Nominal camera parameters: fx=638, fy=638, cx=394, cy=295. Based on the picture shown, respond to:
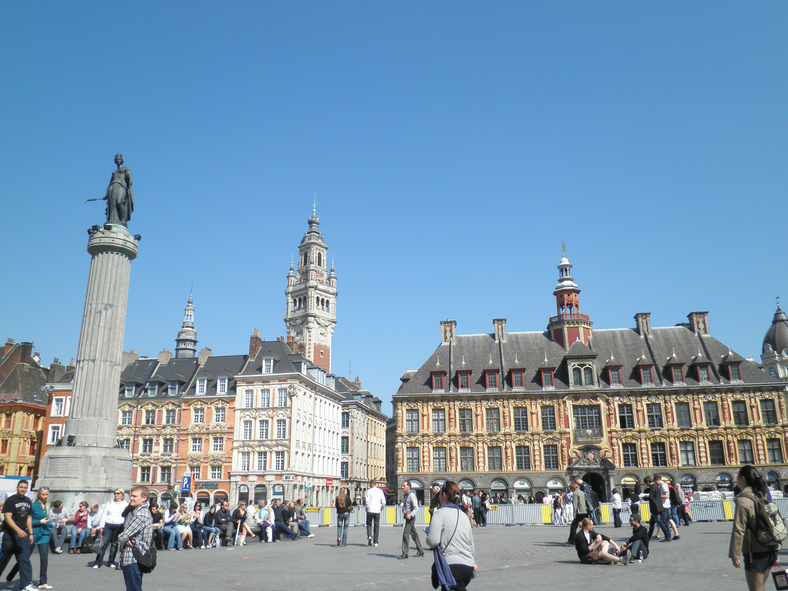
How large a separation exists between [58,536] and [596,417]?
135ft

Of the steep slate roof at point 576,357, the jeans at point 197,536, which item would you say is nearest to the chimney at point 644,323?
the steep slate roof at point 576,357

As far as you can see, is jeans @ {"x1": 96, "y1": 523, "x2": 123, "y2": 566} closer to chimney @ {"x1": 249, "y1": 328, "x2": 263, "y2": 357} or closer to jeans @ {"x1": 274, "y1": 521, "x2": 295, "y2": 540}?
jeans @ {"x1": 274, "y1": 521, "x2": 295, "y2": 540}

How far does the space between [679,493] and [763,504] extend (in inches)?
691

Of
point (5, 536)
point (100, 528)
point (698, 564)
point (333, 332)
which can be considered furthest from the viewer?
point (333, 332)

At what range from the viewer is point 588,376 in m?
50.5

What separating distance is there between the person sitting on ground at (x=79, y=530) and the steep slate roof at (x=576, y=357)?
35.9 meters

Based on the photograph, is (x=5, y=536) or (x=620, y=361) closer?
(x=5, y=536)

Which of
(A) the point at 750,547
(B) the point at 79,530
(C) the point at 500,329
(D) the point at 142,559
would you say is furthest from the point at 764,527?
(C) the point at 500,329

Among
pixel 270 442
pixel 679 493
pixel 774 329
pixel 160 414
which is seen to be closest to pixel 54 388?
pixel 160 414

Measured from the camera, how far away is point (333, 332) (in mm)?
103812

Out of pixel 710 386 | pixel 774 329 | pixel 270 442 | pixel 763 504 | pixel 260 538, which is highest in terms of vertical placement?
pixel 774 329

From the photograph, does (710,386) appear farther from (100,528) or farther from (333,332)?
(333,332)

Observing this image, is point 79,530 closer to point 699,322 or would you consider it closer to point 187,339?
point 699,322

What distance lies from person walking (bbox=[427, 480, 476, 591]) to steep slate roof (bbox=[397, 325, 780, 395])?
4491 centimetres
